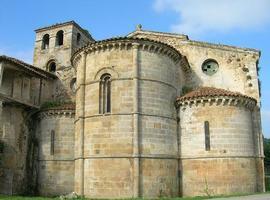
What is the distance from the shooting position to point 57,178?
21.1 metres

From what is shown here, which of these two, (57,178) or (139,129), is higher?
(139,129)

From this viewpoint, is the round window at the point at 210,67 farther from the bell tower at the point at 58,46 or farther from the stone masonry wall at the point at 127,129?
the bell tower at the point at 58,46

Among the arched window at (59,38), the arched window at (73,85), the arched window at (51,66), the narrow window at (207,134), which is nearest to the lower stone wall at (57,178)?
the arched window at (73,85)

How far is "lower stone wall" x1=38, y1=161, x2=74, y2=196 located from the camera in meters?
21.0

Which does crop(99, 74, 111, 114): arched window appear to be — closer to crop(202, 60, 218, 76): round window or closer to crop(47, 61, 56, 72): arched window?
crop(202, 60, 218, 76): round window

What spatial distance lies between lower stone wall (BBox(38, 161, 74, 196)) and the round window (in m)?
10.3

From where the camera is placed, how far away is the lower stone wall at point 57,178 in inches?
826

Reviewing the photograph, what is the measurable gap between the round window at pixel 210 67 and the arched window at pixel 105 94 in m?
7.74

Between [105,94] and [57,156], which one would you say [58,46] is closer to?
[57,156]

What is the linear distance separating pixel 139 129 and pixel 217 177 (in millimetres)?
4668

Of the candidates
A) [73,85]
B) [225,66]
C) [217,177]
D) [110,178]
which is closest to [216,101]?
[217,177]

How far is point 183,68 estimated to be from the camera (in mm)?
21953

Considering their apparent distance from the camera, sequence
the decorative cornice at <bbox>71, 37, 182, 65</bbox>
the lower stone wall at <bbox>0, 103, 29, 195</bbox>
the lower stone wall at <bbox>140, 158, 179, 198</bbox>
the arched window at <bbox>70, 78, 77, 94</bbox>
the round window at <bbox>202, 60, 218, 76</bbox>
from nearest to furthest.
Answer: the lower stone wall at <bbox>140, 158, 179, 198</bbox>, the decorative cornice at <bbox>71, 37, 182, 65</bbox>, the lower stone wall at <bbox>0, 103, 29, 195</bbox>, the round window at <bbox>202, 60, 218, 76</bbox>, the arched window at <bbox>70, 78, 77, 94</bbox>

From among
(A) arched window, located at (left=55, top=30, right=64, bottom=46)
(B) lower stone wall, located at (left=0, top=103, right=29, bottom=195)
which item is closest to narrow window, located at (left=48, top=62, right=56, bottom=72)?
(A) arched window, located at (left=55, top=30, right=64, bottom=46)
